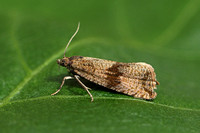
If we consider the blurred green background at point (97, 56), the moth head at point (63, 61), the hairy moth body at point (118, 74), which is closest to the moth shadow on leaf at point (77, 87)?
the blurred green background at point (97, 56)

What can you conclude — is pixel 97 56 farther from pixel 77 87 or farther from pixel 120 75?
pixel 77 87

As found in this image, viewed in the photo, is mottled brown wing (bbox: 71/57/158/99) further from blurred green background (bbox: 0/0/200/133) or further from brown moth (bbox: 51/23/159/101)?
blurred green background (bbox: 0/0/200/133)

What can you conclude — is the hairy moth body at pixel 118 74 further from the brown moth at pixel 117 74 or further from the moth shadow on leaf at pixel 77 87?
the moth shadow on leaf at pixel 77 87

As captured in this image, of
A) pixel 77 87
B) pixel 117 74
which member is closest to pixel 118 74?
pixel 117 74

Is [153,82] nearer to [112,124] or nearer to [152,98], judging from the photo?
[152,98]

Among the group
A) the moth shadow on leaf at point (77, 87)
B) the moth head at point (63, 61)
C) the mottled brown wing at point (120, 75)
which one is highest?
the moth head at point (63, 61)
